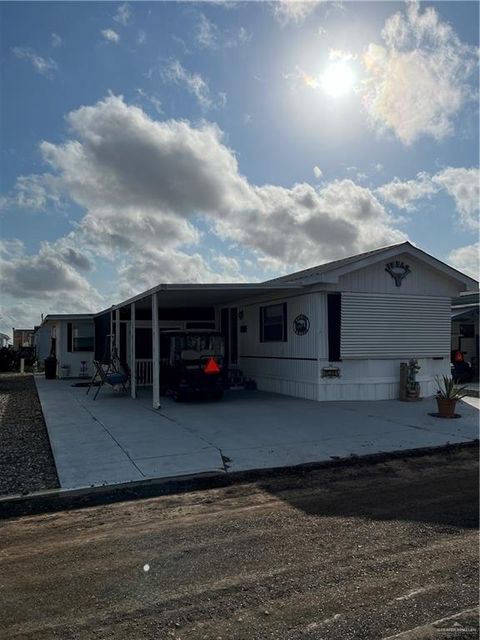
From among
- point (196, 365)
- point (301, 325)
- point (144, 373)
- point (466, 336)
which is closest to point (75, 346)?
point (144, 373)

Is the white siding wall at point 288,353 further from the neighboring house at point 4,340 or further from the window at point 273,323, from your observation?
the neighboring house at point 4,340

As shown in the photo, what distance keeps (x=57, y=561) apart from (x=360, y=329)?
32.1 ft

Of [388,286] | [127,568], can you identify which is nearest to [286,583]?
[127,568]

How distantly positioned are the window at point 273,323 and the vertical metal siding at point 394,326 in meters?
2.10

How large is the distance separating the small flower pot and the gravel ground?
725 centimetres

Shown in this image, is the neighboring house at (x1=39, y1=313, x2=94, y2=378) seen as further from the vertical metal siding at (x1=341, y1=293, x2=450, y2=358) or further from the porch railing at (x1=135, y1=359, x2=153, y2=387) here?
the vertical metal siding at (x1=341, y1=293, x2=450, y2=358)

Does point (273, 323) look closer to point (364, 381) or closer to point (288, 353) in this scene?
point (288, 353)

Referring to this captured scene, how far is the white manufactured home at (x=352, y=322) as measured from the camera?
1218cm

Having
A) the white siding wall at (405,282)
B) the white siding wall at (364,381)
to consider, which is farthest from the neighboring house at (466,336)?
the white siding wall at (364,381)

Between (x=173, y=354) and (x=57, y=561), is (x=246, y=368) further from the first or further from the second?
(x=57, y=561)

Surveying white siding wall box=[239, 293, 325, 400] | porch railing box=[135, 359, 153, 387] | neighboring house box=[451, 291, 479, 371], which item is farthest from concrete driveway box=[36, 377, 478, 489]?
neighboring house box=[451, 291, 479, 371]

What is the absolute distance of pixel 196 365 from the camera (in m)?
12.4

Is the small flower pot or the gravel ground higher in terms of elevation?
the small flower pot

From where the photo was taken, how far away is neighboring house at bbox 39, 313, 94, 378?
22094 mm
